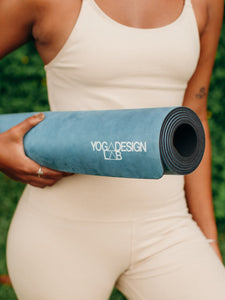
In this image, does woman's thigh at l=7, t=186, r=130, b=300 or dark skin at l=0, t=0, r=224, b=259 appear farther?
woman's thigh at l=7, t=186, r=130, b=300

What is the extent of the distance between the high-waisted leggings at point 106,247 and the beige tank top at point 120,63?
234 millimetres

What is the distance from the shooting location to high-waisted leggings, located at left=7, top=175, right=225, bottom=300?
119 centimetres

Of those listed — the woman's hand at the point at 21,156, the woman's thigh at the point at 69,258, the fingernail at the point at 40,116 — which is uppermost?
the fingernail at the point at 40,116

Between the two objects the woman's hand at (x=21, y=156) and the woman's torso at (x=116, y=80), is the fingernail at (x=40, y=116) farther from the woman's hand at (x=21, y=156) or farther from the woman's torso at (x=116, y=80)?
the woman's torso at (x=116, y=80)

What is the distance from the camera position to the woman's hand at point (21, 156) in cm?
107

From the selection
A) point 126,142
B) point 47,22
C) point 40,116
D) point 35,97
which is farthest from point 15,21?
point 35,97

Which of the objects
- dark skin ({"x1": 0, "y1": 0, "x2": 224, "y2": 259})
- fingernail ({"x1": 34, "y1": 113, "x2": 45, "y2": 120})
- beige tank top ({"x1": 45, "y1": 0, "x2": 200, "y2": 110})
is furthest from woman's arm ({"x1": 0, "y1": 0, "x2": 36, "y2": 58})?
fingernail ({"x1": 34, "y1": 113, "x2": 45, "y2": 120})

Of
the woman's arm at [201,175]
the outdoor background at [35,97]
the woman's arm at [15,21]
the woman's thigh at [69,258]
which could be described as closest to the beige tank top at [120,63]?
the woman's arm at [15,21]

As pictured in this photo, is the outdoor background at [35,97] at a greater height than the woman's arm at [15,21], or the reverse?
the woman's arm at [15,21]

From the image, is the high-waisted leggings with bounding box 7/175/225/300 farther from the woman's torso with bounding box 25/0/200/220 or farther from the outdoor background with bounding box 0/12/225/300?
the outdoor background with bounding box 0/12/225/300

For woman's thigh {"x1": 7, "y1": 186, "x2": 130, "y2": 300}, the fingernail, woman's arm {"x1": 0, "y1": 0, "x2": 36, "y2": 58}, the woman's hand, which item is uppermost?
woman's arm {"x1": 0, "y1": 0, "x2": 36, "y2": 58}

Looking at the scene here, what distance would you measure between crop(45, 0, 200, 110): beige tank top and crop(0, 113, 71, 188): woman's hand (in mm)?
170

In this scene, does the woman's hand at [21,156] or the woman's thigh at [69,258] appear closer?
the woman's hand at [21,156]

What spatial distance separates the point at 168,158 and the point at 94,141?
166 mm
